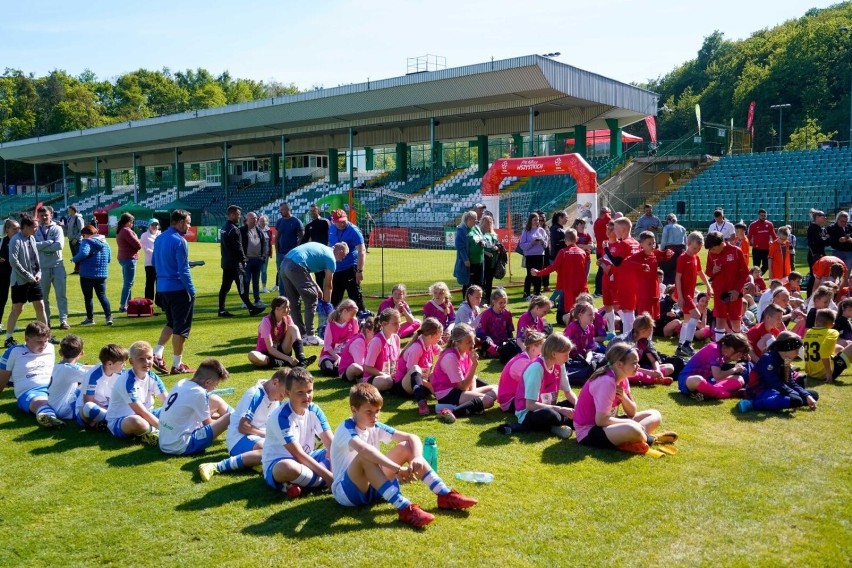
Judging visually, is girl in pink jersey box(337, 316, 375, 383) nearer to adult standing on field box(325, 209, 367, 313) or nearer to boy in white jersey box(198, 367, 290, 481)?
boy in white jersey box(198, 367, 290, 481)

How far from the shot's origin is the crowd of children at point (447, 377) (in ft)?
17.4

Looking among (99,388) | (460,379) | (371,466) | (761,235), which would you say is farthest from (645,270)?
(761,235)

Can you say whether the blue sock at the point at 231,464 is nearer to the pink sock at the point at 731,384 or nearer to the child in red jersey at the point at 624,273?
the pink sock at the point at 731,384

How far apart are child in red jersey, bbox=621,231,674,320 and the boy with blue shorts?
6018 mm

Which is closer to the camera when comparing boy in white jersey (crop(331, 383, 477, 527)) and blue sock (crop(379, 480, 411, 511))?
blue sock (crop(379, 480, 411, 511))

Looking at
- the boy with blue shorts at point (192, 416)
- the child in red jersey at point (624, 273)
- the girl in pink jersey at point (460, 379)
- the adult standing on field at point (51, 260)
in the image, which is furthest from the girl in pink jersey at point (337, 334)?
the adult standing on field at point (51, 260)

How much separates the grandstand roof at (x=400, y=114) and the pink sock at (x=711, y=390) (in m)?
28.3

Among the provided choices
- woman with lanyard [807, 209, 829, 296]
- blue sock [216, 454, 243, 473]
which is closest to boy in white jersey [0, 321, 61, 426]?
blue sock [216, 454, 243, 473]

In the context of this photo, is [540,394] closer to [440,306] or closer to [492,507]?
[492,507]

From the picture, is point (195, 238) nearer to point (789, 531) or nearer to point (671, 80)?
point (789, 531)

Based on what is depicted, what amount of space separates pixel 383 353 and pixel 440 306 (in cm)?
230

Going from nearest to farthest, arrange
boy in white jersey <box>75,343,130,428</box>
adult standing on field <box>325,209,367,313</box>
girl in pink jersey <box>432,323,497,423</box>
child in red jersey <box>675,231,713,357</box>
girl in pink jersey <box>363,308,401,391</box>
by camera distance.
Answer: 1. boy in white jersey <box>75,343,130,428</box>
2. girl in pink jersey <box>432,323,497,423</box>
3. girl in pink jersey <box>363,308,401,391</box>
4. child in red jersey <box>675,231,713,357</box>
5. adult standing on field <box>325,209,367,313</box>

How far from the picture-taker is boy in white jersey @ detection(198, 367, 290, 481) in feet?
19.0

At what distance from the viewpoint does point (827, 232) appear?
14.1 metres
